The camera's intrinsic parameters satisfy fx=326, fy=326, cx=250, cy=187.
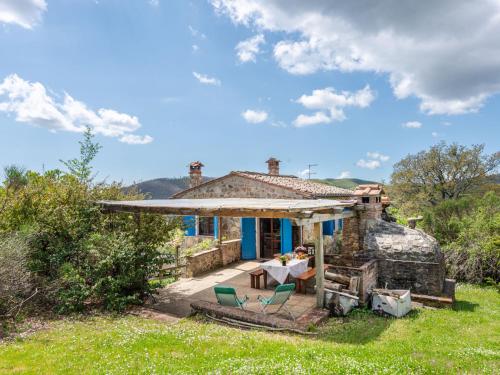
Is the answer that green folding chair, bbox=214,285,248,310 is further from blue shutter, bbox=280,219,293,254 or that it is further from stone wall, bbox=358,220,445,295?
blue shutter, bbox=280,219,293,254

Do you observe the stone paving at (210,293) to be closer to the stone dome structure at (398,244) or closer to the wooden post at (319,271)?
the wooden post at (319,271)

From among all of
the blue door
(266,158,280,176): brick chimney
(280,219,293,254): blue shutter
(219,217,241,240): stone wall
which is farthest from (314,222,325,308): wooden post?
(266,158,280,176): brick chimney

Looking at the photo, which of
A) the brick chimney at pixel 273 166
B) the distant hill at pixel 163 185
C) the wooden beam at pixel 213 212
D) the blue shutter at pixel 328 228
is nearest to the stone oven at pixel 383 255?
the wooden beam at pixel 213 212

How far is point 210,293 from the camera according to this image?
30.7ft

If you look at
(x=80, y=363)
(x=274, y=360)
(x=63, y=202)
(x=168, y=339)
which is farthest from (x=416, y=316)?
(x=63, y=202)

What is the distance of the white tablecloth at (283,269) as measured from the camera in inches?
346

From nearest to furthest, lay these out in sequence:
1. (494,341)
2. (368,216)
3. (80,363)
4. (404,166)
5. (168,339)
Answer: (80,363)
(168,339)
(494,341)
(368,216)
(404,166)

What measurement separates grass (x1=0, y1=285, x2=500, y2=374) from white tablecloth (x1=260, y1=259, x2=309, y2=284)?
1.87 m

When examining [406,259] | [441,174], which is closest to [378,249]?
[406,259]

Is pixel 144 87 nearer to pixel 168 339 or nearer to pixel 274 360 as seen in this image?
pixel 168 339

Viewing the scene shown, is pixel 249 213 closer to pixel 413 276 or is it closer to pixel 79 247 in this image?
pixel 79 247

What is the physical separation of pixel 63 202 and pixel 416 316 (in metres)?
9.47

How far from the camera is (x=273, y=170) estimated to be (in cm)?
2042

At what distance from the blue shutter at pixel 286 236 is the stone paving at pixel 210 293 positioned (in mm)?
1887
